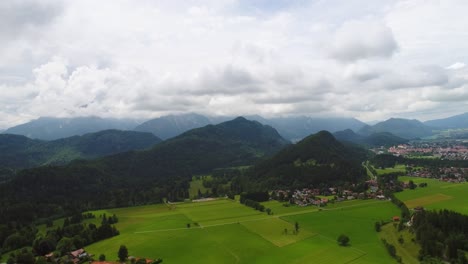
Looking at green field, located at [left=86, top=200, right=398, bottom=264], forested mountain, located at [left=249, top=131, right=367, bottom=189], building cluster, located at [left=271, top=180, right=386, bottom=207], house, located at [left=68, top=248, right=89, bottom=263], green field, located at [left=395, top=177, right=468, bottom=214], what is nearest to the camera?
green field, located at [left=86, top=200, right=398, bottom=264]

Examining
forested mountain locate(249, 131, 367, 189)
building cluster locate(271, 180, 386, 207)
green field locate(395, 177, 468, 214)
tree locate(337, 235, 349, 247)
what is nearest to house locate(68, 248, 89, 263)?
tree locate(337, 235, 349, 247)

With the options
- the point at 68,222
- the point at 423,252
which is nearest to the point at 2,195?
the point at 68,222

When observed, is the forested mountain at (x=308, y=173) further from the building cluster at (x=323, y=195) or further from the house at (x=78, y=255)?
the house at (x=78, y=255)

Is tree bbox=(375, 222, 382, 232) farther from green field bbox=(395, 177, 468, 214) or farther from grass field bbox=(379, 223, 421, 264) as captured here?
green field bbox=(395, 177, 468, 214)

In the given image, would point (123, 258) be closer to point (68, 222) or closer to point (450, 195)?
point (68, 222)

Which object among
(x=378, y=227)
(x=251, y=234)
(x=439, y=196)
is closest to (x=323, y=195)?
(x=439, y=196)

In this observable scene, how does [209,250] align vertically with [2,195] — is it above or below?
below
